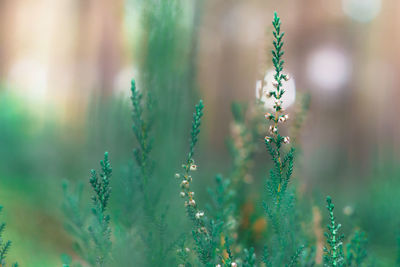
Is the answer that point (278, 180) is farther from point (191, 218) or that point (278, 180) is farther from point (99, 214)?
point (99, 214)

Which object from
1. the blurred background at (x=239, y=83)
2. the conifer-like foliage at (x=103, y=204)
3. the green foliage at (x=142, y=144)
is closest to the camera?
the conifer-like foliage at (x=103, y=204)

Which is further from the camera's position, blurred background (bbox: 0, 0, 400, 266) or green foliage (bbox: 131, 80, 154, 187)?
blurred background (bbox: 0, 0, 400, 266)

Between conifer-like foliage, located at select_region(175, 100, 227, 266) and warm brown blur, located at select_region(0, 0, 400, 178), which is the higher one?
warm brown blur, located at select_region(0, 0, 400, 178)

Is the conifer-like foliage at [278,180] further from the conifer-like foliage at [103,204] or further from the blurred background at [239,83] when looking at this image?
the blurred background at [239,83]

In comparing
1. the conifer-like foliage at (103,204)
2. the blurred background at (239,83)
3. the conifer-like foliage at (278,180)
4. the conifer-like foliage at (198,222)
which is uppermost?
the blurred background at (239,83)

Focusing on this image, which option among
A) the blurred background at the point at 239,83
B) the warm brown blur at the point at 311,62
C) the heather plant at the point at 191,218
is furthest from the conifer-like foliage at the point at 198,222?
the warm brown blur at the point at 311,62

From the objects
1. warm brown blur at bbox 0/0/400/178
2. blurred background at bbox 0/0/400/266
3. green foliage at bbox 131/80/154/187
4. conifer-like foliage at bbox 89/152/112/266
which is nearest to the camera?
conifer-like foliage at bbox 89/152/112/266

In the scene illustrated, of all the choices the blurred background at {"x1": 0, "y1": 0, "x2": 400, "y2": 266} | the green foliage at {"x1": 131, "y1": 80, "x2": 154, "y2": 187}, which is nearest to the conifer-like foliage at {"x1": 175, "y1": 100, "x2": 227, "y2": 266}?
the green foliage at {"x1": 131, "y1": 80, "x2": 154, "y2": 187}

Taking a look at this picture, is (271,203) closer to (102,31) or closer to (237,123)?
(237,123)

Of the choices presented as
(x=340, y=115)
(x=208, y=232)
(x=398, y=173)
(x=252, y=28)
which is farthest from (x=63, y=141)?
(x=208, y=232)

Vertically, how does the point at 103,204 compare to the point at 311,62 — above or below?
below

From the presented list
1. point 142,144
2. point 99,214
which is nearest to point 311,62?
point 142,144

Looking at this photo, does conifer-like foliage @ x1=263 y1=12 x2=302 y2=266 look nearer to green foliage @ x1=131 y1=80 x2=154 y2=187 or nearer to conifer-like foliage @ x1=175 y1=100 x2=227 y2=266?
conifer-like foliage @ x1=175 y1=100 x2=227 y2=266
